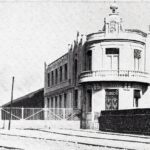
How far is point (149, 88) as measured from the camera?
108ft

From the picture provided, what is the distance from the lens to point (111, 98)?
3186cm

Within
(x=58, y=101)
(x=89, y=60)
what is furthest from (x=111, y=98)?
(x=58, y=101)

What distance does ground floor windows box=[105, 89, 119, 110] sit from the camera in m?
31.8

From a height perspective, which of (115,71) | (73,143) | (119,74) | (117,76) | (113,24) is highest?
(113,24)

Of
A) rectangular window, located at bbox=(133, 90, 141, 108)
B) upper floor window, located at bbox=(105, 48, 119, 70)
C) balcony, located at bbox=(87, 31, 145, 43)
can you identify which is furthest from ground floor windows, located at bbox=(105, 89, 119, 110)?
balcony, located at bbox=(87, 31, 145, 43)

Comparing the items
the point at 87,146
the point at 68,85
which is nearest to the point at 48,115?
the point at 68,85

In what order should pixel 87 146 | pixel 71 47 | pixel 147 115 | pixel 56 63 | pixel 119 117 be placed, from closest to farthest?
pixel 87 146
pixel 147 115
pixel 119 117
pixel 71 47
pixel 56 63

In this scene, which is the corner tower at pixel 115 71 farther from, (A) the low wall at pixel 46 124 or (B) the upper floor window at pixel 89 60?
(A) the low wall at pixel 46 124

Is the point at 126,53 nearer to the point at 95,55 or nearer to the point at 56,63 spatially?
the point at 95,55

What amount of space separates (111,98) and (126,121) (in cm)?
666

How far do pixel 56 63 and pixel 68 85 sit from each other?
6.56 m

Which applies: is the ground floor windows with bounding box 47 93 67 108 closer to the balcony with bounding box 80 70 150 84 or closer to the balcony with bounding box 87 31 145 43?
the balcony with bounding box 80 70 150 84

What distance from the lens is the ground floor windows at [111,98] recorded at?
31.8 m

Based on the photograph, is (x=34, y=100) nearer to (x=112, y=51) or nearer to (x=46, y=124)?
(x=46, y=124)
